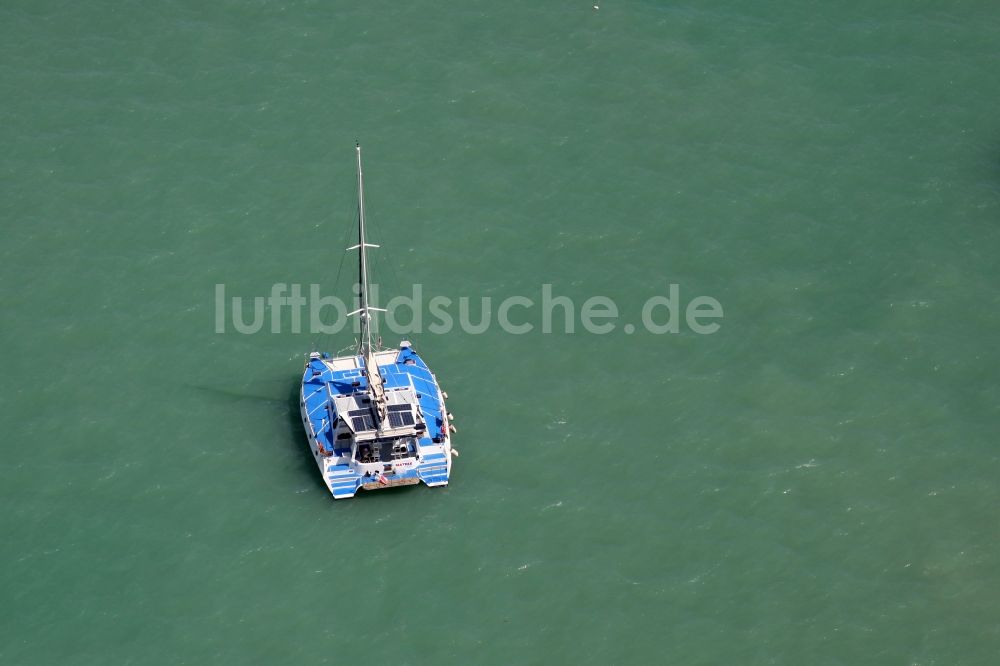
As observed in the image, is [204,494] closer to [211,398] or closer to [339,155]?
[211,398]

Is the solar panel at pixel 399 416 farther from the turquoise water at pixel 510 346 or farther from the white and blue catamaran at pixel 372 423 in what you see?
the turquoise water at pixel 510 346

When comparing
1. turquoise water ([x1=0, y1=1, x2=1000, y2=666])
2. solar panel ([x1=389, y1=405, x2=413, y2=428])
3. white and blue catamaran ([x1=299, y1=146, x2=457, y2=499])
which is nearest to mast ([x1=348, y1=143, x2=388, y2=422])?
white and blue catamaran ([x1=299, y1=146, x2=457, y2=499])

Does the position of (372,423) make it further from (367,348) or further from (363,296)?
(363,296)

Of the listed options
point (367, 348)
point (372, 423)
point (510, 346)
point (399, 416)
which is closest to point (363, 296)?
point (367, 348)

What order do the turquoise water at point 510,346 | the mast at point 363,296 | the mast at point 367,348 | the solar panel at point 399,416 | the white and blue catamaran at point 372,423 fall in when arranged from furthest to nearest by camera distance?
the mast at point 363,296
the mast at point 367,348
the solar panel at point 399,416
the white and blue catamaran at point 372,423
the turquoise water at point 510,346

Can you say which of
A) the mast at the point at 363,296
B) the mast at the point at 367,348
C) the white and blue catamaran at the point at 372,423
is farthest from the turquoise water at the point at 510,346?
the mast at the point at 363,296
